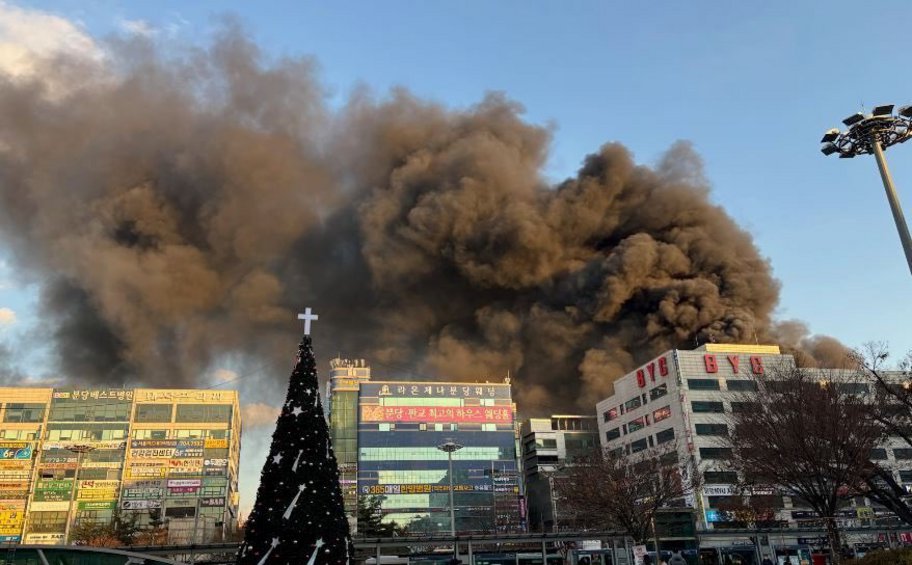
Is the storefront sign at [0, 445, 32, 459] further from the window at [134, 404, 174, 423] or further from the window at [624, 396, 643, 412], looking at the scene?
the window at [624, 396, 643, 412]

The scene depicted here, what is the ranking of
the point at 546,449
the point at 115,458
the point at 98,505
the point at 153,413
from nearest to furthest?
the point at 98,505
the point at 115,458
the point at 153,413
the point at 546,449

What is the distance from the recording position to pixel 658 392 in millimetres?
73250

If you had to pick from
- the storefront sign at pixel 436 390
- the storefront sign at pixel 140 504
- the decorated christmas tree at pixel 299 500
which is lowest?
the decorated christmas tree at pixel 299 500

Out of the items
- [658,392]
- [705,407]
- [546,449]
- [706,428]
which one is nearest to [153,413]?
[546,449]

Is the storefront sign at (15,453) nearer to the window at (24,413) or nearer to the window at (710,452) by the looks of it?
the window at (24,413)

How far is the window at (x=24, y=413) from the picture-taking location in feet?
259

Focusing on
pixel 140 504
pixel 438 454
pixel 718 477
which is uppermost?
pixel 438 454

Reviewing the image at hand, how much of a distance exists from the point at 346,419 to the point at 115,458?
92.5 ft

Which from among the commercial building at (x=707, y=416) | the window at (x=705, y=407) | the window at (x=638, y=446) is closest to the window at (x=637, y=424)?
the commercial building at (x=707, y=416)

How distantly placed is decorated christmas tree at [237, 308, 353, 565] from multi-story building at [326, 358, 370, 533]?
250 ft

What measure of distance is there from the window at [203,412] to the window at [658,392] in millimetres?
50862

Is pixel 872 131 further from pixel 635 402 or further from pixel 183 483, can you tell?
pixel 183 483

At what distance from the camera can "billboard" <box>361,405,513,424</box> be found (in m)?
90.1

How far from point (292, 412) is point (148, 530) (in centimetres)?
6585
